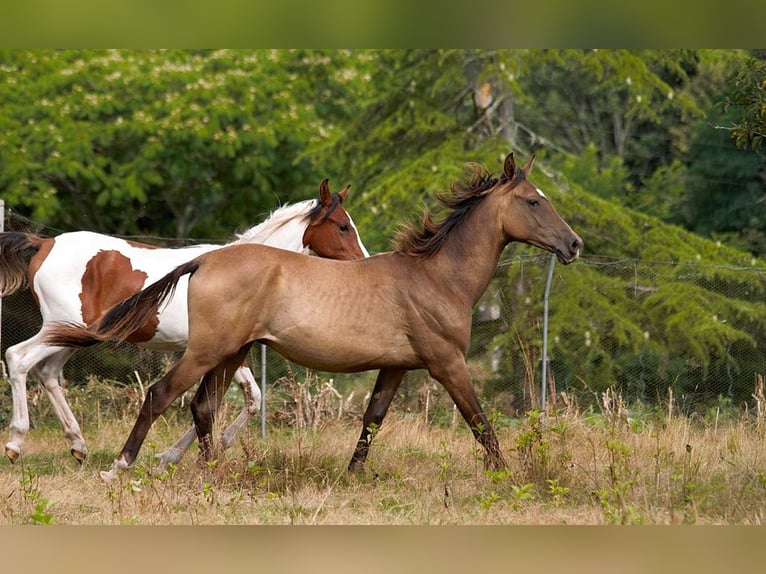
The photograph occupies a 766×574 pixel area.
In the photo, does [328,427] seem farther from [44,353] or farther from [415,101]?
[415,101]

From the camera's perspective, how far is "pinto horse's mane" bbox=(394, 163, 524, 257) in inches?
326

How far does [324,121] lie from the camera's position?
22.3 meters

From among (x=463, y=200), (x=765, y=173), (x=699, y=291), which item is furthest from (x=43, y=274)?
(x=765, y=173)

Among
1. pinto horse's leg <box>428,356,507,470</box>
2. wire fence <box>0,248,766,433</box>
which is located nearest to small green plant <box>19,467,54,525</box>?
pinto horse's leg <box>428,356,507,470</box>

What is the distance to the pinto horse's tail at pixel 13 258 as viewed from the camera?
374 inches

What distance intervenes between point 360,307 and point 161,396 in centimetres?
152

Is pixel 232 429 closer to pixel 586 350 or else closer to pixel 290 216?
pixel 290 216

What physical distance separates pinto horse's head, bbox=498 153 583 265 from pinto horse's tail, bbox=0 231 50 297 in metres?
4.04

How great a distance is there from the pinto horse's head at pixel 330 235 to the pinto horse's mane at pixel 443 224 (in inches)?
42.0

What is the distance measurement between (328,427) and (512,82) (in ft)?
20.7

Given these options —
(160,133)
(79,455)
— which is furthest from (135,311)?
(160,133)

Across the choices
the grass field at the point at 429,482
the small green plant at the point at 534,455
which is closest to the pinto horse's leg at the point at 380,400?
the grass field at the point at 429,482

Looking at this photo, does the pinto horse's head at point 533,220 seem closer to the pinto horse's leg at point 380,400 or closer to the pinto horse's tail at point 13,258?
the pinto horse's leg at point 380,400

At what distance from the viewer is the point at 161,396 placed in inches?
306
